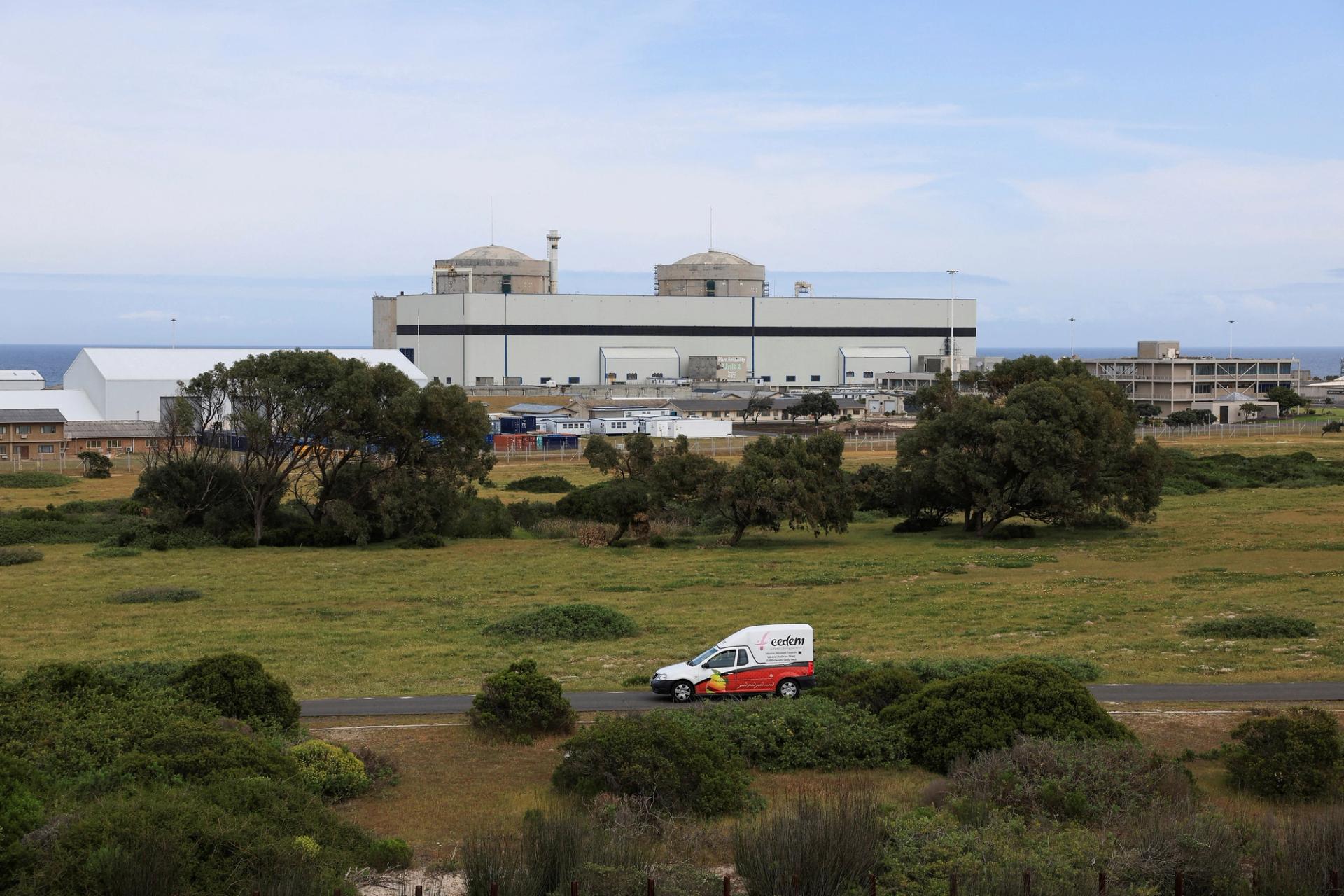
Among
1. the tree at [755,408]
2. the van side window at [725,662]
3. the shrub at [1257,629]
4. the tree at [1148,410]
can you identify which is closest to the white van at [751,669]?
the van side window at [725,662]

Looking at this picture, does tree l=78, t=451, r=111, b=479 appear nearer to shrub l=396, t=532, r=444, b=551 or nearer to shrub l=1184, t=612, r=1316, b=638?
shrub l=396, t=532, r=444, b=551

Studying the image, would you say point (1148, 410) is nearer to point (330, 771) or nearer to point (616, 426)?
point (616, 426)

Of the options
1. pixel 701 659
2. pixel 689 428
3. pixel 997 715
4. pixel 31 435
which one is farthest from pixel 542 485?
pixel 997 715

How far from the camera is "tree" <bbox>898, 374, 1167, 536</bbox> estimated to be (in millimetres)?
47062

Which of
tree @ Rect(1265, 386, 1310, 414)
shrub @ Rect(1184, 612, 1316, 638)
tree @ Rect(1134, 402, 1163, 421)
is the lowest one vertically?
shrub @ Rect(1184, 612, 1316, 638)

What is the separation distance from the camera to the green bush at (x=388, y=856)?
44.8 feet

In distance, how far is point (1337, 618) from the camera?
99.2 ft

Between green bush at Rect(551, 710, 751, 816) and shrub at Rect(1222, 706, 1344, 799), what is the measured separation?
6529 mm

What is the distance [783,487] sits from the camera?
4581 centimetres

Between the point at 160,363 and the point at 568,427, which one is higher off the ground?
the point at 160,363

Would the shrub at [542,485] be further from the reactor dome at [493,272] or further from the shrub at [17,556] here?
the reactor dome at [493,272]

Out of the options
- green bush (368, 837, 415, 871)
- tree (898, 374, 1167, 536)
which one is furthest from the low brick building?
green bush (368, 837, 415, 871)

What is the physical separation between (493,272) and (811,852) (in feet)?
410

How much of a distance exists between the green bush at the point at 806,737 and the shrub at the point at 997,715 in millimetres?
428
